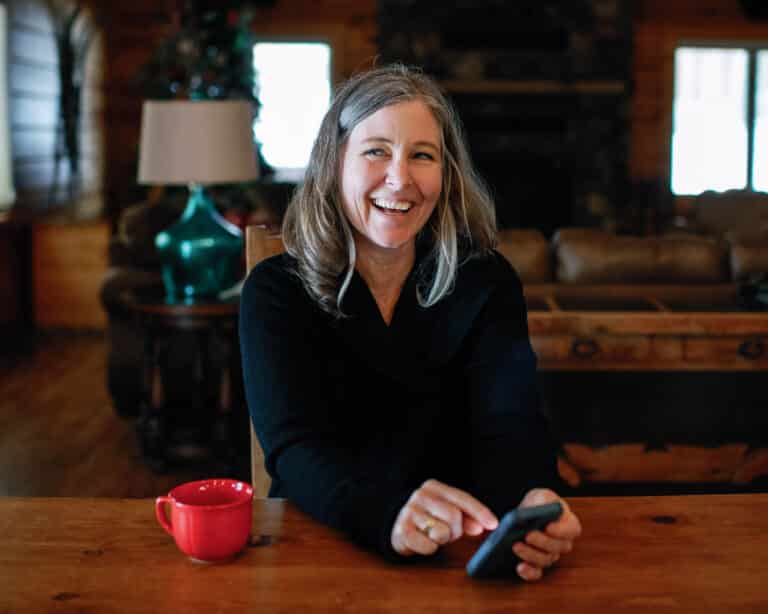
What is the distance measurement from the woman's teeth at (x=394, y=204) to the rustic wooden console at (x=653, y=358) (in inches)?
52.3

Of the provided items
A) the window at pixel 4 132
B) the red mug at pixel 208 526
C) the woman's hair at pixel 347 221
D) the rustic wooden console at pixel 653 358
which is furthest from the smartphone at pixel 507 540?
the window at pixel 4 132

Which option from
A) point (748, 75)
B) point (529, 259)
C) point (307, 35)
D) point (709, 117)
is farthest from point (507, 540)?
point (748, 75)

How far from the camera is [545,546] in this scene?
1012 mm

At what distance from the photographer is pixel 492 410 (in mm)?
1403

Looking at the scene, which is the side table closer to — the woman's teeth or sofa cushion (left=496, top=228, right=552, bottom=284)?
sofa cushion (left=496, top=228, right=552, bottom=284)

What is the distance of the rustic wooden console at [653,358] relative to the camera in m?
2.71

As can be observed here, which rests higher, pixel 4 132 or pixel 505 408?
pixel 4 132

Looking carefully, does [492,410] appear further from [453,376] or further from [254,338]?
[254,338]

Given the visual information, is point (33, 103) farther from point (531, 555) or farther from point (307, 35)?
point (531, 555)

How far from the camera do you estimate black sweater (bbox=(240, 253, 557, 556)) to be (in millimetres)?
1316

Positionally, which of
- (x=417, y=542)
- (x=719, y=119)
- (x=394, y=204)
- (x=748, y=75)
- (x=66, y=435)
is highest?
(x=748, y=75)

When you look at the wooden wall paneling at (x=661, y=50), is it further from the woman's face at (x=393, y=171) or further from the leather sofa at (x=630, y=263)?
the woman's face at (x=393, y=171)

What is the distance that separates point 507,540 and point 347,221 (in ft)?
2.06

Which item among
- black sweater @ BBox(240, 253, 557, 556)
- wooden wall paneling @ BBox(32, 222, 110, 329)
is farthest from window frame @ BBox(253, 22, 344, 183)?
black sweater @ BBox(240, 253, 557, 556)
